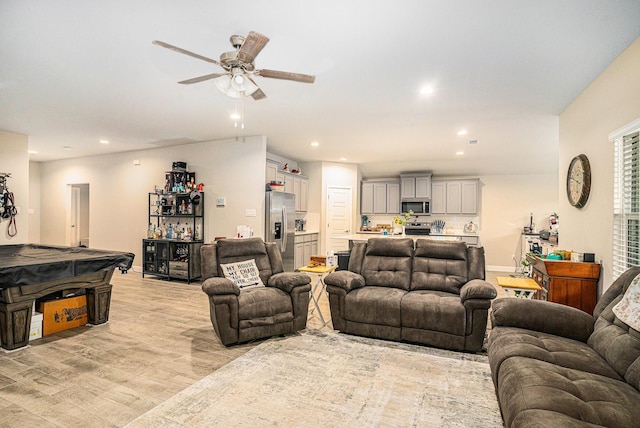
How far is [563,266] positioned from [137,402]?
3.77m

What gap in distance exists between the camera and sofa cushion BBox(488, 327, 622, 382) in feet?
5.92

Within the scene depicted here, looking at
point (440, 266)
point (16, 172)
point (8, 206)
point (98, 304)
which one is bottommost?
point (98, 304)

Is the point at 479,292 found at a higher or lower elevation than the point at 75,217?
lower

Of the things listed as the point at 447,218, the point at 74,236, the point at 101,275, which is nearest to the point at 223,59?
the point at 101,275

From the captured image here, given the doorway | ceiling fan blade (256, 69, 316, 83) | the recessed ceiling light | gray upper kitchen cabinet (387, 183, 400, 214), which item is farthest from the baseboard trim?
the doorway

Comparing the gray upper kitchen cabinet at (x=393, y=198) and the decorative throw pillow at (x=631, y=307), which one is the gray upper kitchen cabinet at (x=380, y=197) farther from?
the decorative throw pillow at (x=631, y=307)

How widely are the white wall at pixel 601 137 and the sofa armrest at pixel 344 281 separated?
7.44 ft

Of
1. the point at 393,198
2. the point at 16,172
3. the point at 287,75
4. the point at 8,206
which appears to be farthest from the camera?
the point at 393,198

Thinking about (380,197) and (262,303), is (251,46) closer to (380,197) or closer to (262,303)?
(262,303)

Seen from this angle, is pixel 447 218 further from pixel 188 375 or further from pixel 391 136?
pixel 188 375

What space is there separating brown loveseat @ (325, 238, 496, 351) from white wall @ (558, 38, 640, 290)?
1.06m

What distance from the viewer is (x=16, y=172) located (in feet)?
18.9

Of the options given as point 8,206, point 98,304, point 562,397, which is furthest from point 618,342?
point 8,206

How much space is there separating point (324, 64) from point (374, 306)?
2.35m
